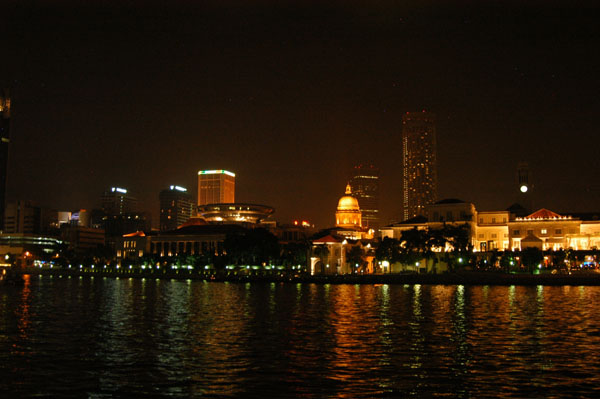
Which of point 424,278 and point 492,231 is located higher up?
point 492,231

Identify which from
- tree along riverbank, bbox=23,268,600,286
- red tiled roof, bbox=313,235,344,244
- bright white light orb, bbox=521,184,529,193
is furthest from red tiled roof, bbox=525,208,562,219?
red tiled roof, bbox=313,235,344,244

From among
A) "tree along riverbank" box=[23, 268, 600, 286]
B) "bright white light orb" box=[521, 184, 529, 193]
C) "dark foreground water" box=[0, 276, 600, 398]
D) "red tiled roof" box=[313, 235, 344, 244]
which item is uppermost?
"bright white light orb" box=[521, 184, 529, 193]

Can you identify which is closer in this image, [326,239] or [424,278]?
[424,278]

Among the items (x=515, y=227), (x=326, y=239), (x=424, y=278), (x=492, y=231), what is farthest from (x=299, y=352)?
(x=492, y=231)

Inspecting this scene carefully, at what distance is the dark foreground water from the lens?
89.4 ft

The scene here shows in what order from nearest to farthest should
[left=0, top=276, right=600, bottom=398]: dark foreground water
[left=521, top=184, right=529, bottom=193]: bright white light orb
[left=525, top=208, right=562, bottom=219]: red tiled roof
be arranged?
[left=0, top=276, right=600, bottom=398]: dark foreground water → [left=525, top=208, right=562, bottom=219]: red tiled roof → [left=521, top=184, right=529, bottom=193]: bright white light orb

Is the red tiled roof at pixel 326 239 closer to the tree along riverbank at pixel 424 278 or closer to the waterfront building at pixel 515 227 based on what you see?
the tree along riverbank at pixel 424 278

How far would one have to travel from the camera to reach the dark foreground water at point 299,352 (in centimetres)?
2723

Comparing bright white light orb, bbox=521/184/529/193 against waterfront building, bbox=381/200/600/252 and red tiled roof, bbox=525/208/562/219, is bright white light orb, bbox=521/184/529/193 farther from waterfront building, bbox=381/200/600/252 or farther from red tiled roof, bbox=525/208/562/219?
red tiled roof, bbox=525/208/562/219

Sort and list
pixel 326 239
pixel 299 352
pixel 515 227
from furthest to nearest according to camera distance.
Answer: pixel 326 239, pixel 515 227, pixel 299 352

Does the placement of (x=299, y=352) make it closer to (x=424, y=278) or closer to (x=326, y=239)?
(x=424, y=278)

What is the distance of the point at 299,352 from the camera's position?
Result: 3594 cm

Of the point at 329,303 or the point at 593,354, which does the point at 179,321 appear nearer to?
the point at 329,303

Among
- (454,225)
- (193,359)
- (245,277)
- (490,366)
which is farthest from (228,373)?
(454,225)
